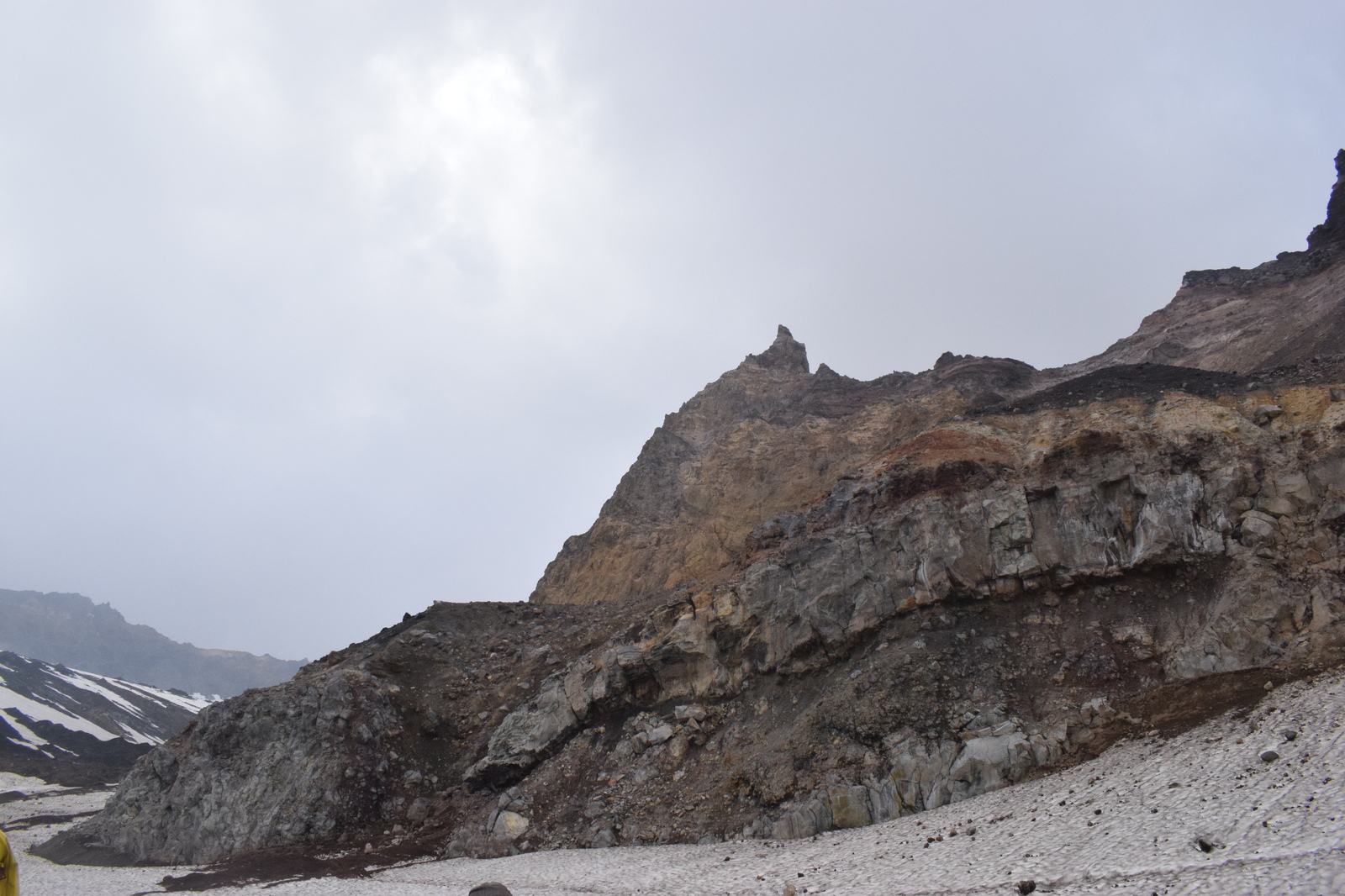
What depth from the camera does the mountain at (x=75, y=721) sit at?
6231 cm

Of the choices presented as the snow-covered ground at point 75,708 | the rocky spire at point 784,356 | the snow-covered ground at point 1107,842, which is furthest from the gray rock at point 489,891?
the snow-covered ground at point 75,708

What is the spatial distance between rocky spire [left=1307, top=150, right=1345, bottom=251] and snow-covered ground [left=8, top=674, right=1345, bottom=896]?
47.2 metres

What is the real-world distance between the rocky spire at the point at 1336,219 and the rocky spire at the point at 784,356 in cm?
3803

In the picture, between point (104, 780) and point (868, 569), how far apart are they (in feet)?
237

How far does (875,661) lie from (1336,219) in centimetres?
5161

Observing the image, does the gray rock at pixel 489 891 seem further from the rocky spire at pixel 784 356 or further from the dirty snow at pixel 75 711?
the dirty snow at pixel 75 711

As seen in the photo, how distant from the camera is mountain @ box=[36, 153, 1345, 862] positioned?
62.8ft

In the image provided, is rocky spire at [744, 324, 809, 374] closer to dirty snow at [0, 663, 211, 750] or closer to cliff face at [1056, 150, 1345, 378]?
cliff face at [1056, 150, 1345, 378]

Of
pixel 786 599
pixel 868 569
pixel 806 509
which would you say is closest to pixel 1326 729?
pixel 868 569

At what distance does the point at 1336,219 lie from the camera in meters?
46.7

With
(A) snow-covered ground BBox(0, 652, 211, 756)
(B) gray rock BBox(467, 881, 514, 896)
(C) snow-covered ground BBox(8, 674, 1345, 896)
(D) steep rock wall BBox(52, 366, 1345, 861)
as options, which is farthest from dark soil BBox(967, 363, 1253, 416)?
(A) snow-covered ground BBox(0, 652, 211, 756)

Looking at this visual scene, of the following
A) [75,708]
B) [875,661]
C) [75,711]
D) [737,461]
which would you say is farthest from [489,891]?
[75,708]

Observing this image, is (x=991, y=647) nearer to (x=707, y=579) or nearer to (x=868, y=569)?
(x=868, y=569)

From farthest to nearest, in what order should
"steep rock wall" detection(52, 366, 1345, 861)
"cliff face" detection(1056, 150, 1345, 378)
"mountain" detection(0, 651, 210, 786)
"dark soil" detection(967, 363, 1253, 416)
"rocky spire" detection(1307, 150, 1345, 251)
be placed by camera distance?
"mountain" detection(0, 651, 210, 786)
"rocky spire" detection(1307, 150, 1345, 251)
"cliff face" detection(1056, 150, 1345, 378)
"dark soil" detection(967, 363, 1253, 416)
"steep rock wall" detection(52, 366, 1345, 861)
